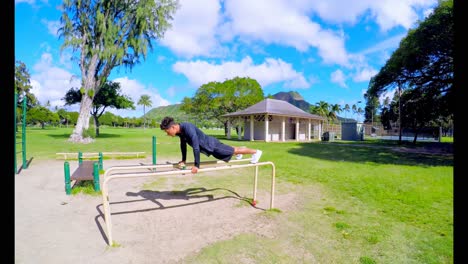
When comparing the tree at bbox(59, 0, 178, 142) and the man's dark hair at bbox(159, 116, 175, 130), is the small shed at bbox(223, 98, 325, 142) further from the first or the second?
the man's dark hair at bbox(159, 116, 175, 130)

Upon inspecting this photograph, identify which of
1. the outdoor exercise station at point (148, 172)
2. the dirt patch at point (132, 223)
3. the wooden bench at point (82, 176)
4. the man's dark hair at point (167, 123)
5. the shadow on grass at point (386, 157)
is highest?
the man's dark hair at point (167, 123)

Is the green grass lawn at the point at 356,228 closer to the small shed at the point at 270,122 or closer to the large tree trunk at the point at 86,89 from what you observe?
the small shed at the point at 270,122

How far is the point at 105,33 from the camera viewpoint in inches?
794

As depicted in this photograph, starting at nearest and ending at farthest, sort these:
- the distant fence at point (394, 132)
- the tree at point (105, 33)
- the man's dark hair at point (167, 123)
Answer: the man's dark hair at point (167, 123), the tree at point (105, 33), the distant fence at point (394, 132)

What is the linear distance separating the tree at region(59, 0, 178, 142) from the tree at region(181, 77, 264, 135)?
47.2 ft

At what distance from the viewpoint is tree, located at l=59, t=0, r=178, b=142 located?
65.4 feet

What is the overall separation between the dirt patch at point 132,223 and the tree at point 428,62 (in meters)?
11.8

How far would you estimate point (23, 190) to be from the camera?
18.1 ft

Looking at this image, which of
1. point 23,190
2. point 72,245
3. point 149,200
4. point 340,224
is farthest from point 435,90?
point 23,190

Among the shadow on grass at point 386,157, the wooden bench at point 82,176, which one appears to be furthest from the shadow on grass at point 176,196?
the shadow on grass at point 386,157

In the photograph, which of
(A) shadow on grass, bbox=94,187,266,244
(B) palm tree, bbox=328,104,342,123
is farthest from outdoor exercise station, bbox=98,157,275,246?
(B) palm tree, bbox=328,104,342,123

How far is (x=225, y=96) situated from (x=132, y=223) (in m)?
32.3

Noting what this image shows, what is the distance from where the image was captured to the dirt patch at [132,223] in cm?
283

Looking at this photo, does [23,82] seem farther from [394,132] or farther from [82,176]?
[394,132]
